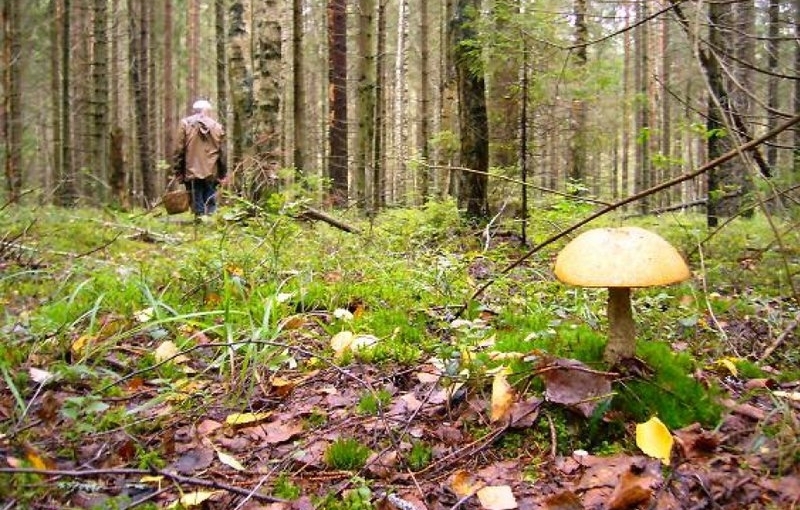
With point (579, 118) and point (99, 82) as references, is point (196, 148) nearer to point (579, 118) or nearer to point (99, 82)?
point (99, 82)

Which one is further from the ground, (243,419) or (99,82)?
(99,82)

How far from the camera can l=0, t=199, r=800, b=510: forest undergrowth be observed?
7.02 feet

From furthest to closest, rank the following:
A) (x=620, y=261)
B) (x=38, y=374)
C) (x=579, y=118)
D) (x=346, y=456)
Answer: (x=579, y=118) → (x=38, y=374) → (x=346, y=456) → (x=620, y=261)

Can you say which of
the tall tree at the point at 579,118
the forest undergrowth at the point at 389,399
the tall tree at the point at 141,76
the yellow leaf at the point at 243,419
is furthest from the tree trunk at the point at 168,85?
the yellow leaf at the point at 243,419

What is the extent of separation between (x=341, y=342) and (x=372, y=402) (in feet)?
2.42

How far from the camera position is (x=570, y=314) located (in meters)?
3.95

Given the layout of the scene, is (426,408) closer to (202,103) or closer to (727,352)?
(727,352)

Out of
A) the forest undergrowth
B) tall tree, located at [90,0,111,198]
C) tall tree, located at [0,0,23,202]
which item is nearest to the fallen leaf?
the forest undergrowth

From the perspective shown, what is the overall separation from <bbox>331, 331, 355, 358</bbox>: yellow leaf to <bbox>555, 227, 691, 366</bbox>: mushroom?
144 centimetres

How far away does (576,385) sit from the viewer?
2.53 m

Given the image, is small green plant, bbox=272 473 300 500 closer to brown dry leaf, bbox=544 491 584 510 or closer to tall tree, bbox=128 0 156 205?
brown dry leaf, bbox=544 491 584 510

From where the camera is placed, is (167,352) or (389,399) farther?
(167,352)

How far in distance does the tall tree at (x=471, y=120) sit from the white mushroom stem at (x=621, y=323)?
475 cm

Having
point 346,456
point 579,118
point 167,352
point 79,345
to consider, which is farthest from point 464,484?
point 579,118
